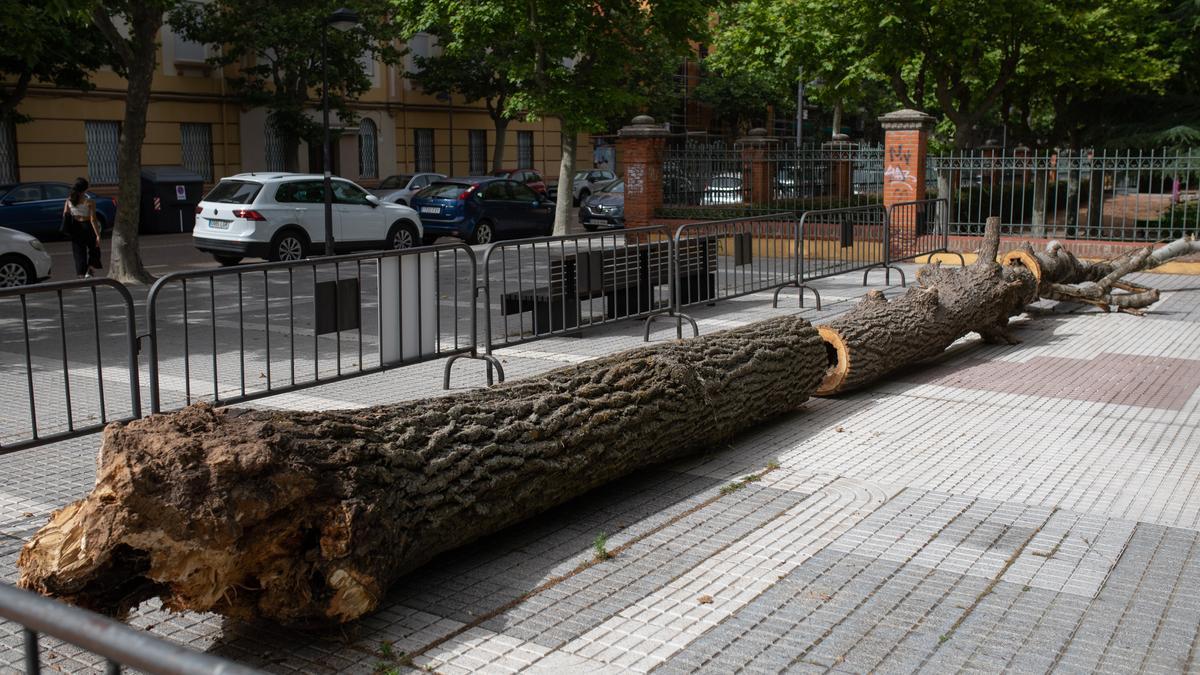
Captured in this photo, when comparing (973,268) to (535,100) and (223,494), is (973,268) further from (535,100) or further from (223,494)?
(535,100)

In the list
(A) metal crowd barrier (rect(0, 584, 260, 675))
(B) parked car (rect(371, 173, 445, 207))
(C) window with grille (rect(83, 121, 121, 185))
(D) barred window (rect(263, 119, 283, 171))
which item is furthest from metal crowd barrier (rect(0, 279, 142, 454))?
(D) barred window (rect(263, 119, 283, 171))

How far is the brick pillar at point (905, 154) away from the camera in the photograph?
19.4 m

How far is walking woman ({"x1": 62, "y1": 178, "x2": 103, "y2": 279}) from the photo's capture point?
1688cm

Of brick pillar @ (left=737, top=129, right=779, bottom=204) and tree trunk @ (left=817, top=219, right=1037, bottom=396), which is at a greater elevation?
brick pillar @ (left=737, top=129, right=779, bottom=204)

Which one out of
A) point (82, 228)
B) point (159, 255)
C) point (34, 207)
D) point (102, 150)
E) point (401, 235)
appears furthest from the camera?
point (102, 150)

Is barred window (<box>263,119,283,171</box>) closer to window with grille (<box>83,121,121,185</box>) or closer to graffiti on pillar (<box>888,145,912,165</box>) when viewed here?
window with grille (<box>83,121,121,185</box>)

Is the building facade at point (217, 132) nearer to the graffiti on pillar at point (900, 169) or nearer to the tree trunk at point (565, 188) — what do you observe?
the tree trunk at point (565, 188)

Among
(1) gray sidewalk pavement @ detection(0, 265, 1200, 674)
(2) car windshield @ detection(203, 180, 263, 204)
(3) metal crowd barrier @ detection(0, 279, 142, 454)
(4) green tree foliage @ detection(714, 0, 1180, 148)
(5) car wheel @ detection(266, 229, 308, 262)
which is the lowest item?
(1) gray sidewalk pavement @ detection(0, 265, 1200, 674)

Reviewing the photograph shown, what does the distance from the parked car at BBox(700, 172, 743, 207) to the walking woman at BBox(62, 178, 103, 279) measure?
431 inches

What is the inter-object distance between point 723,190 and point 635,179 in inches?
68.9

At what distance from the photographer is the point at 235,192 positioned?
19.1 meters

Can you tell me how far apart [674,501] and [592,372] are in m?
0.82

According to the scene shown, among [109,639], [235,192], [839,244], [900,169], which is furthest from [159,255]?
[109,639]

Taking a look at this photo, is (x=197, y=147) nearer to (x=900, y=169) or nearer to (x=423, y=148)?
(x=423, y=148)
